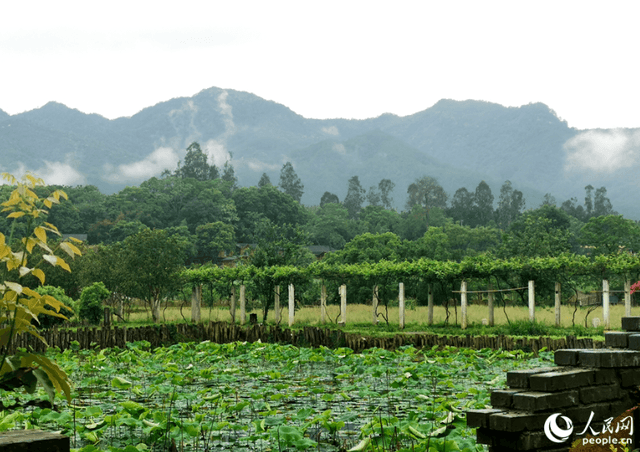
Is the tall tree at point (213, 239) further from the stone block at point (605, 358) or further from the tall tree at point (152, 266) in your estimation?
the stone block at point (605, 358)

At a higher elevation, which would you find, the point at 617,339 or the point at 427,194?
the point at 427,194

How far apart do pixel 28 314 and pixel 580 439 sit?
3474 mm

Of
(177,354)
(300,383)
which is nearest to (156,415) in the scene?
(300,383)

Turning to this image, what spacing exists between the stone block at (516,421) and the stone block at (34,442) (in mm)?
2516

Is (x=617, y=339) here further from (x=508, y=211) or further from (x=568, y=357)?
(x=508, y=211)

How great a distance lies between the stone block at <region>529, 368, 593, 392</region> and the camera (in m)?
3.93

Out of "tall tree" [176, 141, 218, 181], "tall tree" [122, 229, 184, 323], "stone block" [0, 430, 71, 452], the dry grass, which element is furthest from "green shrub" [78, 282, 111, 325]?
"tall tree" [176, 141, 218, 181]

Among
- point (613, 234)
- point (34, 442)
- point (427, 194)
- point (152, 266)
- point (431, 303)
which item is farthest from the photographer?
point (427, 194)

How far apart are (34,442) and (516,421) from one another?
2.71 metres

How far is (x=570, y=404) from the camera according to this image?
4.03 metres

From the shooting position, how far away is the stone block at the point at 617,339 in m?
4.51

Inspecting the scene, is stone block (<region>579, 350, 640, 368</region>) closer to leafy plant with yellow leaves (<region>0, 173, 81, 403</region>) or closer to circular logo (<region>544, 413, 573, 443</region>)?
circular logo (<region>544, 413, 573, 443</region>)

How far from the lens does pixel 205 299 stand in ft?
132

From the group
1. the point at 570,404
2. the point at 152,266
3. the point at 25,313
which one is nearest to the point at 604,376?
the point at 570,404
